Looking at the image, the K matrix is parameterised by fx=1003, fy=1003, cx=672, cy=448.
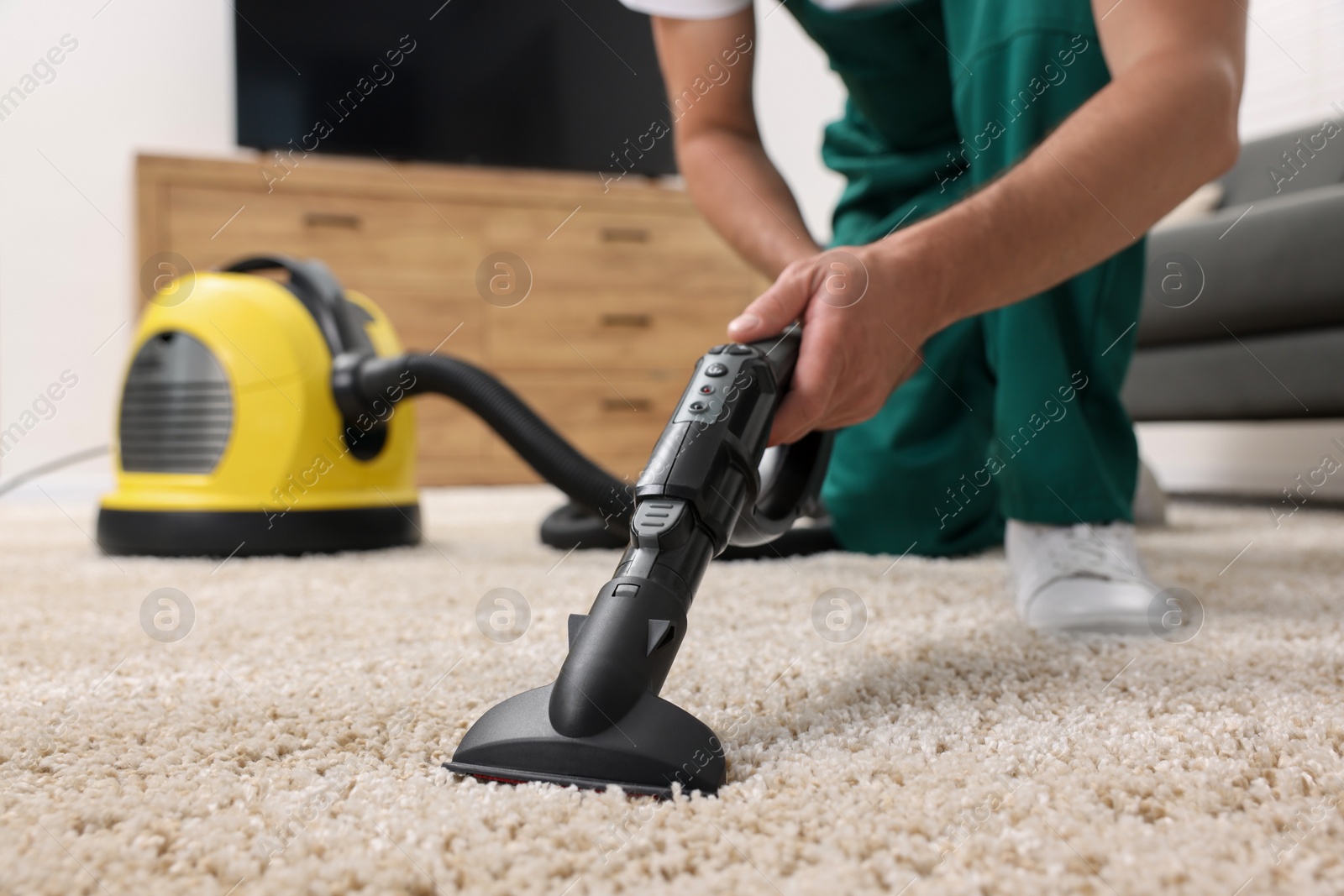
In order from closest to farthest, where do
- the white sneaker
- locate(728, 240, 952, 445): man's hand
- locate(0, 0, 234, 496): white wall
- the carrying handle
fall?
locate(728, 240, 952, 445): man's hand
the white sneaker
the carrying handle
locate(0, 0, 234, 496): white wall

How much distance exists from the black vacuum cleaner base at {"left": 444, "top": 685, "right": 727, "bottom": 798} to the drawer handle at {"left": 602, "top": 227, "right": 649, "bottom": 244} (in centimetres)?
232

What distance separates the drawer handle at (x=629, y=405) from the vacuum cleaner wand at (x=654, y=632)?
2117 millimetres

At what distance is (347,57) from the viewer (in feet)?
8.33

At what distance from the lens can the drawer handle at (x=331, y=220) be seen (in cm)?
234

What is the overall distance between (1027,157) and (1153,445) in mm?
2242

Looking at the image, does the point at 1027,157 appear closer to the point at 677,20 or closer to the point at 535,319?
the point at 677,20

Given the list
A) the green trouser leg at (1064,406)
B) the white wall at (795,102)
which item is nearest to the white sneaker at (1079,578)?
the green trouser leg at (1064,406)

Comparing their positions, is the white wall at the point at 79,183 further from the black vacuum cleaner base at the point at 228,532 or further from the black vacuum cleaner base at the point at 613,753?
the black vacuum cleaner base at the point at 613,753

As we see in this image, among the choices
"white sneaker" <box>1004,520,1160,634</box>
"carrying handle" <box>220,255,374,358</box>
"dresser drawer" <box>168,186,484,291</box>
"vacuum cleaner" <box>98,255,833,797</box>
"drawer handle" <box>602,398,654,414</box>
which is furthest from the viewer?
"drawer handle" <box>602,398,654,414</box>

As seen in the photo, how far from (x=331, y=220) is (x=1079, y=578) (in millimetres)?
2051

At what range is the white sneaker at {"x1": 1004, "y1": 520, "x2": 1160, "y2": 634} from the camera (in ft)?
2.26

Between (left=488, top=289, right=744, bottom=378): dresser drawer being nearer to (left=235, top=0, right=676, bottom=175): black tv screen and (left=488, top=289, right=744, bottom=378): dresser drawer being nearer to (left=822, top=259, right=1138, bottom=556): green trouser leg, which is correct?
(left=235, top=0, right=676, bottom=175): black tv screen

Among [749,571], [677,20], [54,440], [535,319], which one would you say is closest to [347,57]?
[535,319]

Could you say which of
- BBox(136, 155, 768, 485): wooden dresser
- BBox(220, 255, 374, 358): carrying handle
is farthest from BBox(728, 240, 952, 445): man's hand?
BBox(136, 155, 768, 485): wooden dresser
